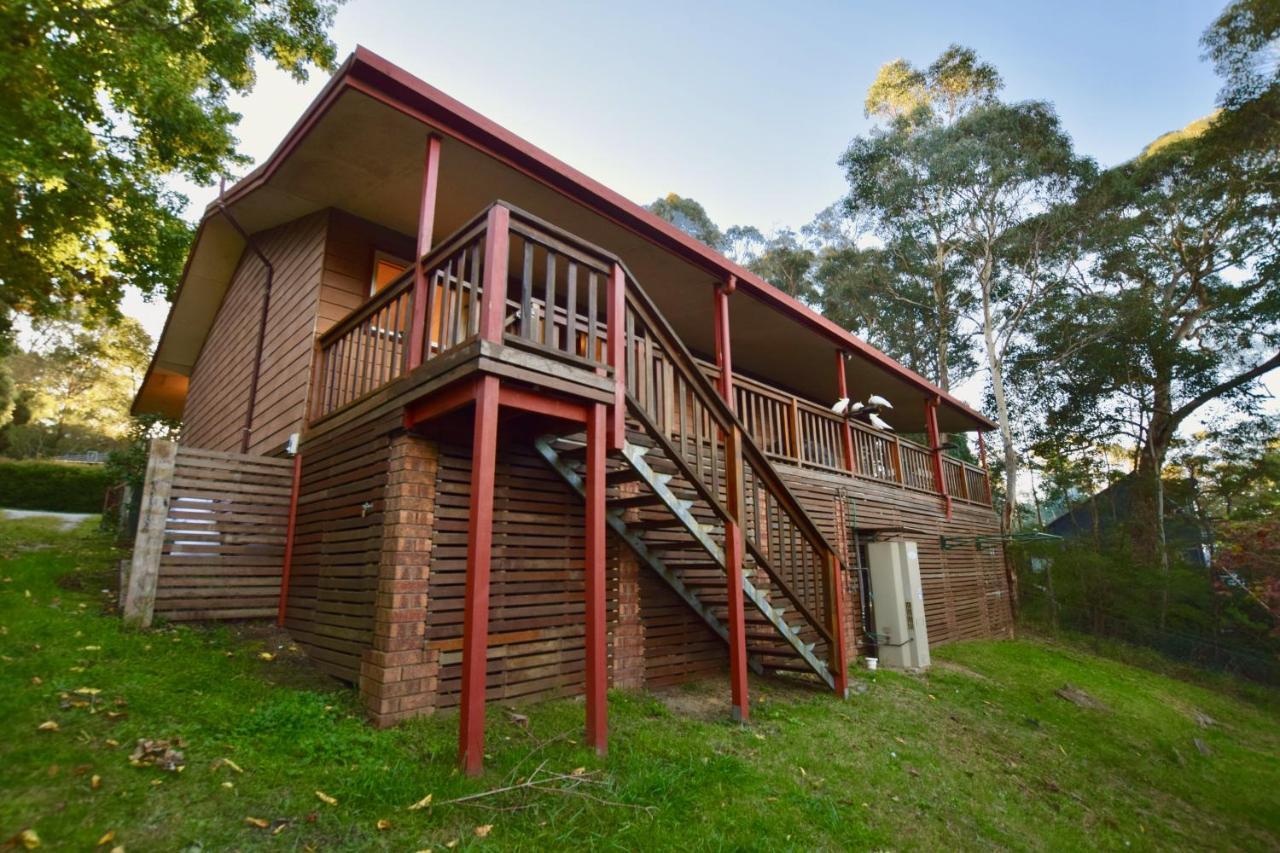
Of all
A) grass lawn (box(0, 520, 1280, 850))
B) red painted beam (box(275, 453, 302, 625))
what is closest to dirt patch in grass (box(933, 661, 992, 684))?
grass lawn (box(0, 520, 1280, 850))

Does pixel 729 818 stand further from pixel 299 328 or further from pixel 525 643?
pixel 299 328

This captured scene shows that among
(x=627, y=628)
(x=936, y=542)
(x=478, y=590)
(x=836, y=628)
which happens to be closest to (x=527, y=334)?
(x=478, y=590)

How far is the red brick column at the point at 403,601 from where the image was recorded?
13.0 ft

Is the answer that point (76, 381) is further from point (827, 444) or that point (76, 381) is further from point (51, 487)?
point (827, 444)

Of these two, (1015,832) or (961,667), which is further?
(961,667)

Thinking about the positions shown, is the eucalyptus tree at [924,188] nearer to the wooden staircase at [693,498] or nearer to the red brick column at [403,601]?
the wooden staircase at [693,498]

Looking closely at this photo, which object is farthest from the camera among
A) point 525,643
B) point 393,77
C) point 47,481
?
point 47,481

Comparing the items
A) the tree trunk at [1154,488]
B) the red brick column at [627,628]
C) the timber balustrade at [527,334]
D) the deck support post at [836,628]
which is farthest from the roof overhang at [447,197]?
the tree trunk at [1154,488]

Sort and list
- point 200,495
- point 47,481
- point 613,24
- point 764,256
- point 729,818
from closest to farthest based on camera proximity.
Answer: point 729,818 → point 200,495 → point 613,24 → point 47,481 → point 764,256

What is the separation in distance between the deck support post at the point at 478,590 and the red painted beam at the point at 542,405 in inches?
8.1

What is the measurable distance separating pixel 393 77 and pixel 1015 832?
22.2ft

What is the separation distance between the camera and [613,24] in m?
11.3

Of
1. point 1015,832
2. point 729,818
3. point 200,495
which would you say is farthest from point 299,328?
point 1015,832

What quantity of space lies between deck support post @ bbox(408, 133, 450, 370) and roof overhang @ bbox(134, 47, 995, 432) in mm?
214
